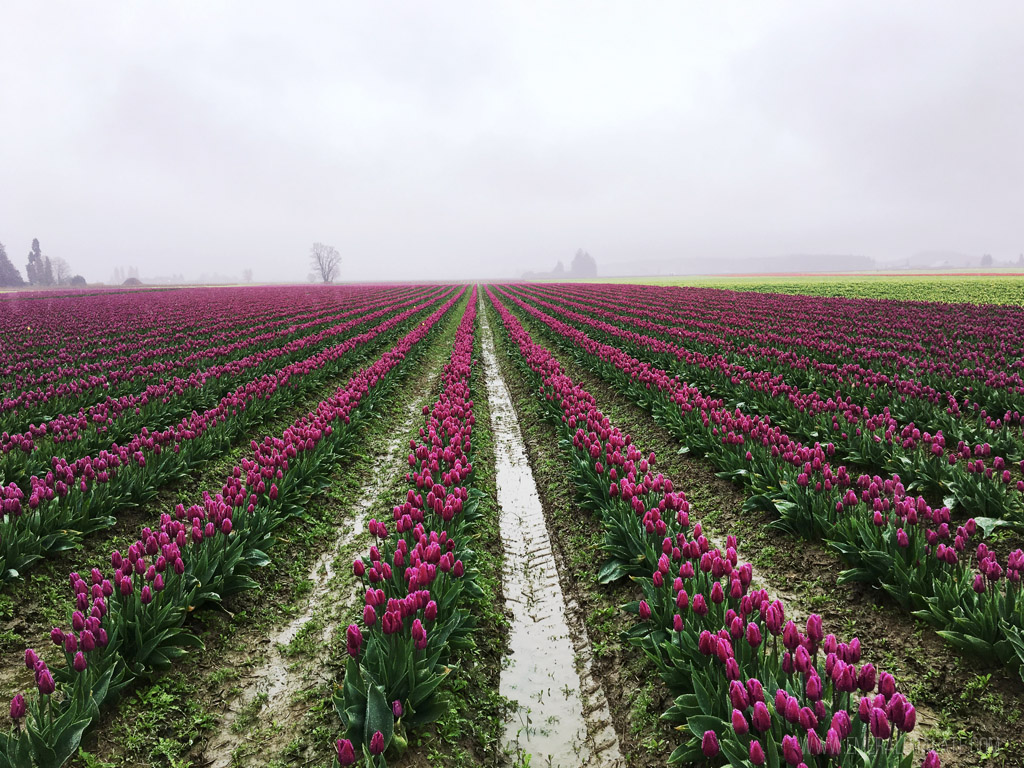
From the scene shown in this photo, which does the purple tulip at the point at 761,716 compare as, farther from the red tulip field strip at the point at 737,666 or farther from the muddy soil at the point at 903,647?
the muddy soil at the point at 903,647

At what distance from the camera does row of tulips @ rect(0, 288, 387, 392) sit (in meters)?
10.9

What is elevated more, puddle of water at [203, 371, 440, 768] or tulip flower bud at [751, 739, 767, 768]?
tulip flower bud at [751, 739, 767, 768]

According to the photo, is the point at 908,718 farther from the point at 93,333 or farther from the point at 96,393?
the point at 93,333

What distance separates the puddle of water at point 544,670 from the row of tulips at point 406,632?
52 centimetres

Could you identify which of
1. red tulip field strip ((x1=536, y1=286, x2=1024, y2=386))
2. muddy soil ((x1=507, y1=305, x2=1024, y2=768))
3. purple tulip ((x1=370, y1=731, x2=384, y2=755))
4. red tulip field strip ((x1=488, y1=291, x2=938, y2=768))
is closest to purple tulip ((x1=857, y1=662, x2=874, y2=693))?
red tulip field strip ((x1=488, y1=291, x2=938, y2=768))

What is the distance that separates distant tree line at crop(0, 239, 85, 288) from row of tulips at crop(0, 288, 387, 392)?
14973cm

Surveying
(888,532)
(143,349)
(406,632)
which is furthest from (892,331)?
(143,349)

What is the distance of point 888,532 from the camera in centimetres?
421

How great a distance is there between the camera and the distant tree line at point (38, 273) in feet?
444

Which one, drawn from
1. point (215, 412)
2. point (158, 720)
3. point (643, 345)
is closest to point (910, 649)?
point (158, 720)

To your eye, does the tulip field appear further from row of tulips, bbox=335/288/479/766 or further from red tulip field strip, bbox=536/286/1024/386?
red tulip field strip, bbox=536/286/1024/386

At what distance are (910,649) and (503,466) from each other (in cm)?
542

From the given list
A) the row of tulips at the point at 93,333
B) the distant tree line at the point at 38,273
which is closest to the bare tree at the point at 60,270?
the distant tree line at the point at 38,273

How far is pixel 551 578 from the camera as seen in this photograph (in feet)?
16.2
